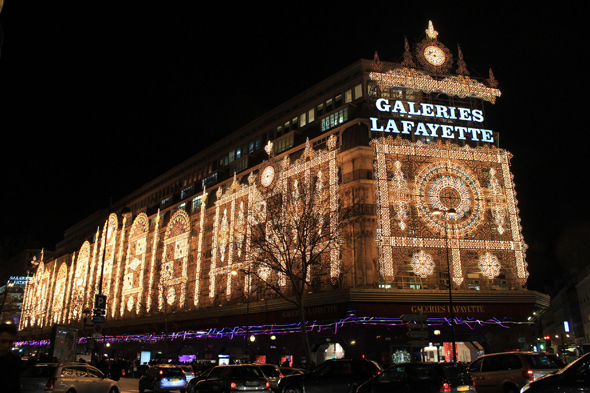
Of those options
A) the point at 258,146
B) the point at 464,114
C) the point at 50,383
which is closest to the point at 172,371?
the point at 50,383

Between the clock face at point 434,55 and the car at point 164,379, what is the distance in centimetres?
3674

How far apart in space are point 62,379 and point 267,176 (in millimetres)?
35386

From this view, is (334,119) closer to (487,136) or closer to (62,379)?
(487,136)

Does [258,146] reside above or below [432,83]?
above

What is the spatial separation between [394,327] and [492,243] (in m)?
11.0

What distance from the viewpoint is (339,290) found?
3853 cm

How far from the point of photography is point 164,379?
2436 cm

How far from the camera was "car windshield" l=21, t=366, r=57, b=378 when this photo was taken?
1681cm

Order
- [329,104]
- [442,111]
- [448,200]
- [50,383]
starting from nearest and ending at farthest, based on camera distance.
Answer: [50,383]
[448,200]
[442,111]
[329,104]

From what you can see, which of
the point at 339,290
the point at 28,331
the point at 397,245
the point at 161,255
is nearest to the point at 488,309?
the point at 397,245

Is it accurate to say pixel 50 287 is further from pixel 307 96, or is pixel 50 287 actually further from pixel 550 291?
pixel 550 291


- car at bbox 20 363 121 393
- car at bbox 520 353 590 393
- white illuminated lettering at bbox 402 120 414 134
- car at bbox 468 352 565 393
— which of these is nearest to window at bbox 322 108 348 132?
white illuminated lettering at bbox 402 120 414 134

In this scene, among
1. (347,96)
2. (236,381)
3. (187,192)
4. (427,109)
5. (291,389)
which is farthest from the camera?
(187,192)

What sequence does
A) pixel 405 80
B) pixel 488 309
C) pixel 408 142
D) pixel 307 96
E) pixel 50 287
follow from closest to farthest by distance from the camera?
pixel 488 309, pixel 408 142, pixel 405 80, pixel 307 96, pixel 50 287
